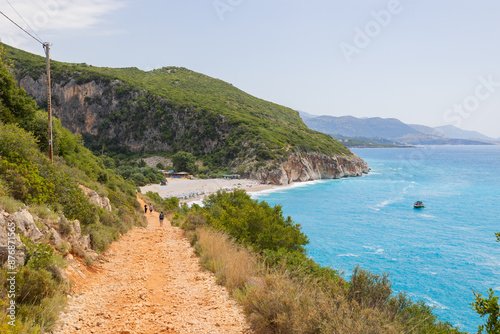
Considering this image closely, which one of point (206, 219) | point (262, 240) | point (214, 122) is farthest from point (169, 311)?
point (214, 122)

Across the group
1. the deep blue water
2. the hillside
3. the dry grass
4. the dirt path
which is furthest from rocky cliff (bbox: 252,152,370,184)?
the dirt path

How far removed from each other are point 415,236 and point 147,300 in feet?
122

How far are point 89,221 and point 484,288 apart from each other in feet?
88.8

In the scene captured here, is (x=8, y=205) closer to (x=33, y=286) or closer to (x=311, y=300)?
(x=33, y=286)

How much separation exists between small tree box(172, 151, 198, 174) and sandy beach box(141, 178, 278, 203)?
8913 millimetres

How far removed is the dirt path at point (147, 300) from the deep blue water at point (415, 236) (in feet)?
15.0

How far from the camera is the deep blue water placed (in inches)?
875

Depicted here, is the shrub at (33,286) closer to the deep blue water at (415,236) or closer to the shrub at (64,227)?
the shrub at (64,227)

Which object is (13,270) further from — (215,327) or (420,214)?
(420,214)

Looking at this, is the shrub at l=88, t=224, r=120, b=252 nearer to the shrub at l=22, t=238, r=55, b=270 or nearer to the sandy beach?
the shrub at l=22, t=238, r=55, b=270

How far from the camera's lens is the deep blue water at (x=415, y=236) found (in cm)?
2223

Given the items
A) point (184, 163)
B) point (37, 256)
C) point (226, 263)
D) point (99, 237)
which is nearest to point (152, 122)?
point (184, 163)

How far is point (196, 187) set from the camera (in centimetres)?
6197

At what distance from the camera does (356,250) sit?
98.5 feet
